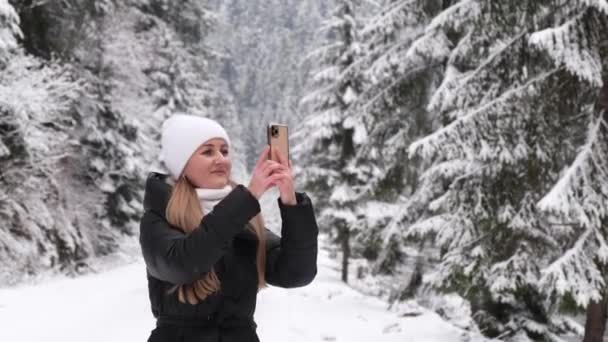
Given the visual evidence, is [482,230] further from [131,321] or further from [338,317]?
[131,321]

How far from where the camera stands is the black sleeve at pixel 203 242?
2.04 m

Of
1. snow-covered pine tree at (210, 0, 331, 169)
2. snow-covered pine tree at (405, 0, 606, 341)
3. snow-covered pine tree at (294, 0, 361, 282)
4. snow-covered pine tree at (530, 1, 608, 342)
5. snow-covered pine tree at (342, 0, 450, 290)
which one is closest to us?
snow-covered pine tree at (530, 1, 608, 342)

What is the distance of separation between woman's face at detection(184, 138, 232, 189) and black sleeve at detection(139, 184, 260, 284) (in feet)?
1.06

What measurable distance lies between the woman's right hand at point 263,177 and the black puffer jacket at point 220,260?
0.04 m

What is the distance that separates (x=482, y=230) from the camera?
338 inches

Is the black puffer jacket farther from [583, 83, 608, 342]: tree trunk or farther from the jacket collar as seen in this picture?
[583, 83, 608, 342]: tree trunk

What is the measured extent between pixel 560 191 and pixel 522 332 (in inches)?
152

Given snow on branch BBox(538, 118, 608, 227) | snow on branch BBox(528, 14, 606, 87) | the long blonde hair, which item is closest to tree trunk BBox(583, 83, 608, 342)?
snow on branch BBox(538, 118, 608, 227)

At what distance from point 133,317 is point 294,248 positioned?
8.01 m

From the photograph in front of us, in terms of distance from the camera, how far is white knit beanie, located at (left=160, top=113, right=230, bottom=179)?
2441mm

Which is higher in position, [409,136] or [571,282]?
[409,136]

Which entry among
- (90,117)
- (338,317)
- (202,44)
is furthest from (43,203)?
(202,44)

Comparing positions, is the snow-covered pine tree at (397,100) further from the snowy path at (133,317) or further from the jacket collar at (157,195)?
the jacket collar at (157,195)

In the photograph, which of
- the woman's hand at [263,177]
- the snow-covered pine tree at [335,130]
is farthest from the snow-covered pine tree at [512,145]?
the snow-covered pine tree at [335,130]
